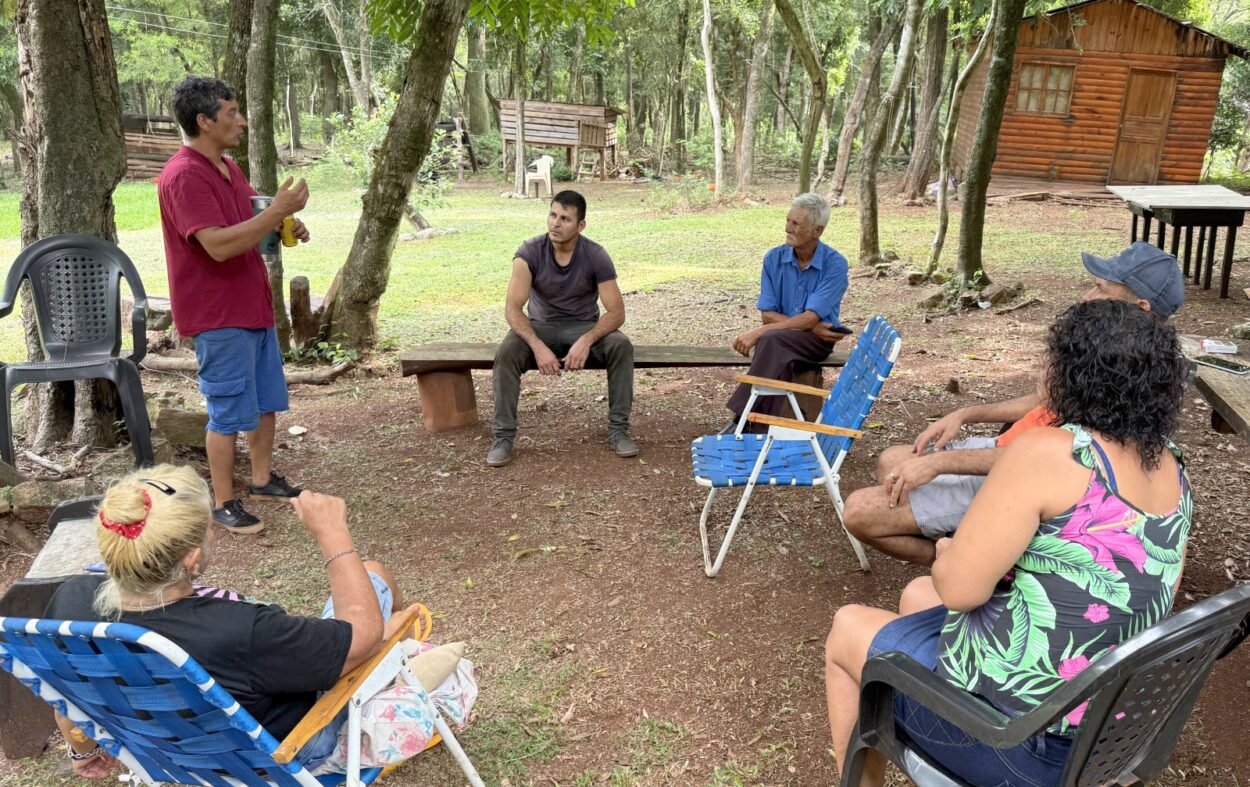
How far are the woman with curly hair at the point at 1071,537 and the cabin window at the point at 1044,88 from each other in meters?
19.9

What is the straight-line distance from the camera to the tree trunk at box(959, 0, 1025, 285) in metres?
8.00

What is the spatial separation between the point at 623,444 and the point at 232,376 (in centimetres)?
210

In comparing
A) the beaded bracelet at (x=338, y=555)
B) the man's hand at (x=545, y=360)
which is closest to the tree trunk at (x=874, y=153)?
the man's hand at (x=545, y=360)

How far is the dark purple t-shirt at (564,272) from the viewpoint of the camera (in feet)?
17.3

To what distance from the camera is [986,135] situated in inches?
323

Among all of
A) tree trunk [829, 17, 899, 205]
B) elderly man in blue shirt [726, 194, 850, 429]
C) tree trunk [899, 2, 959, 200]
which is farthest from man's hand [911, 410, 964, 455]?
tree trunk [899, 2, 959, 200]

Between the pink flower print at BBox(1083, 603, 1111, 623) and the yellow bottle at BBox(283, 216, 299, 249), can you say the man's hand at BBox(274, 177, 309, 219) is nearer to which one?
the yellow bottle at BBox(283, 216, 299, 249)

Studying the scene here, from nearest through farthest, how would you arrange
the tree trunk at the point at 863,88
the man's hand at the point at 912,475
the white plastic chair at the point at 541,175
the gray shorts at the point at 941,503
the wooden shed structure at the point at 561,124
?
the man's hand at the point at 912,475 < the gray shorts at the point at 941,503 < the tree trunk at the point at 863,88 < the white plastic chair at the point at 541,175 < the wooden shed structure at the point at 561,124

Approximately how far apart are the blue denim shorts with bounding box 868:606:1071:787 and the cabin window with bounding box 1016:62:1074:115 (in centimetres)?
2001

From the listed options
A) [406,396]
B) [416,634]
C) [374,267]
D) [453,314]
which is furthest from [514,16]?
[416,634]

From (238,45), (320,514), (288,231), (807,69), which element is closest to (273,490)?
(288,231)

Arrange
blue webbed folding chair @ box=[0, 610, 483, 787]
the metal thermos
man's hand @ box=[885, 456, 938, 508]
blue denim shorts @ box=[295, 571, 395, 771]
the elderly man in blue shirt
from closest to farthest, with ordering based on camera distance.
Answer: blue webbed folding chair @ box=[0, 610, 483, 787], blue denim shorts @ box=[295, 571, 395, 771], man's hand @ box=[885, 456, 938, 508], the metal thermos, the elderly man in blue shirt

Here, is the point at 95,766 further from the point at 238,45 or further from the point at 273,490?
the point at 238,45

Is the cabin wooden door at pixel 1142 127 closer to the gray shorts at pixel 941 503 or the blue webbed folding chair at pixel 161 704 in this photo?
the gray shorts at pixel 941 503
